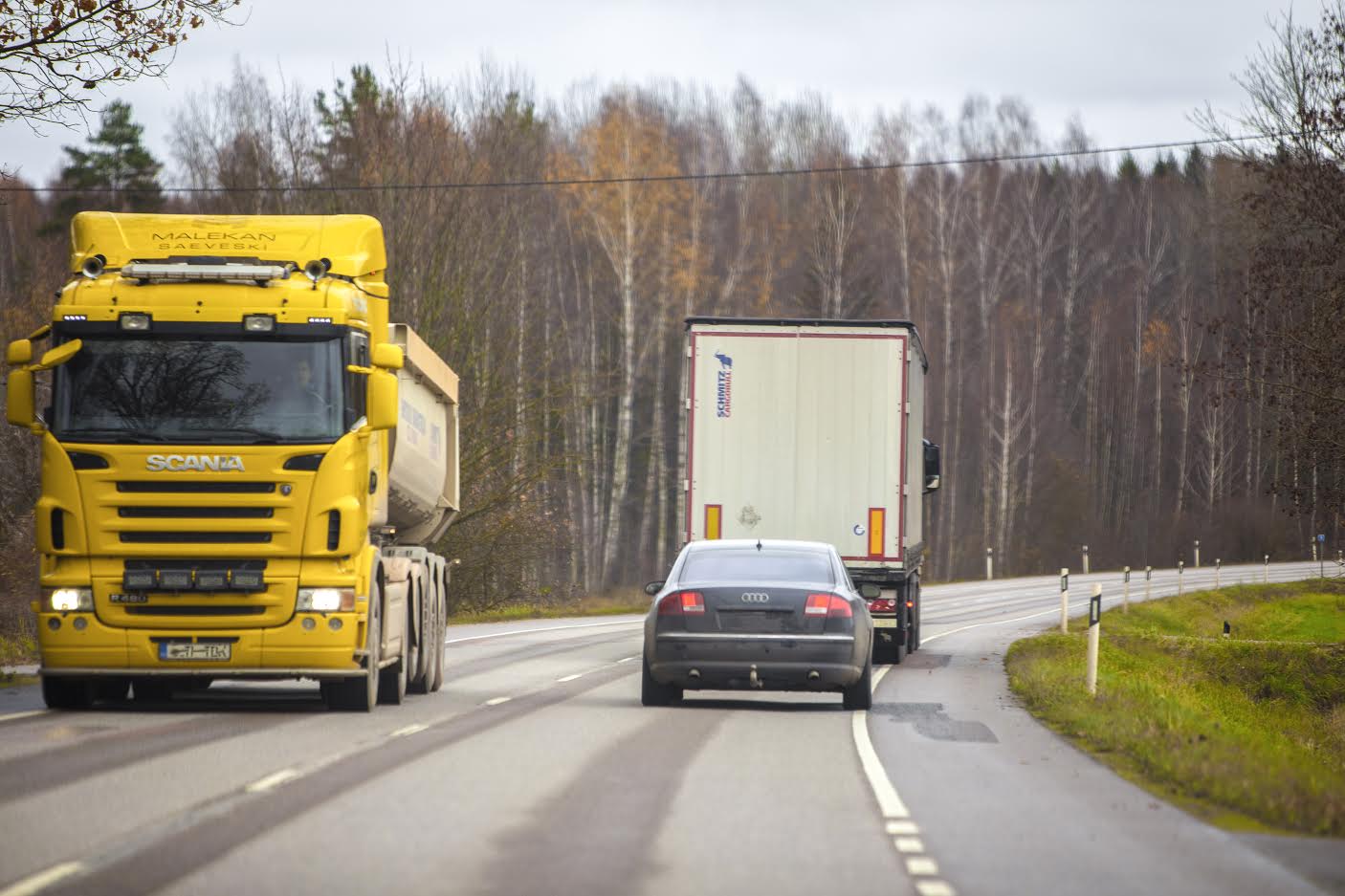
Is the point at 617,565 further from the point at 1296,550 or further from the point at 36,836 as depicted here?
the point at 36,836

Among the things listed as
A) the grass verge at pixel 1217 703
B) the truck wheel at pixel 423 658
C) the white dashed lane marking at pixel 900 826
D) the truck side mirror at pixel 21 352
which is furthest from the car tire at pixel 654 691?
the truck side mirror at pixel 21 352

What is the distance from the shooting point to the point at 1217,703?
24.5m

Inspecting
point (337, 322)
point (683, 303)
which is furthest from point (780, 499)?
point (683, 303)

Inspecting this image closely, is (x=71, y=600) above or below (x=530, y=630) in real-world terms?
above

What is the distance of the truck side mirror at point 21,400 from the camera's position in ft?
48.2

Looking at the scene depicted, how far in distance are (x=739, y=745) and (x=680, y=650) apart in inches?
117

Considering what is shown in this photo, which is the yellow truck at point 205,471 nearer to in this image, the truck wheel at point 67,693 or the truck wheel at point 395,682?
the truck wheel at point 67,693

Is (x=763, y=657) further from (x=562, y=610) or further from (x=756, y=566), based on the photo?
(x=562, y=610)

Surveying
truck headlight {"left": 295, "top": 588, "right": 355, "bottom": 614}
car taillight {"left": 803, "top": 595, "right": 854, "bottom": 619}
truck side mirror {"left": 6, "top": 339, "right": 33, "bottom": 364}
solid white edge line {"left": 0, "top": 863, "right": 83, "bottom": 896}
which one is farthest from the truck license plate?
solid white edge line {"left": 0, "top": 863, "right": 83, "bottom": 896}

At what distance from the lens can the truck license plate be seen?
48.9 ft

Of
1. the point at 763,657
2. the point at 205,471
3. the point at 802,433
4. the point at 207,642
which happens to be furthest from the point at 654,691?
the point at 802,433

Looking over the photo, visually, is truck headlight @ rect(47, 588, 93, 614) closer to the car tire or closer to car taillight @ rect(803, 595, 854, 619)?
the car tire

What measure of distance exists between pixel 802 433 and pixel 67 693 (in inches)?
427

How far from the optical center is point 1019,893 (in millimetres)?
7570
